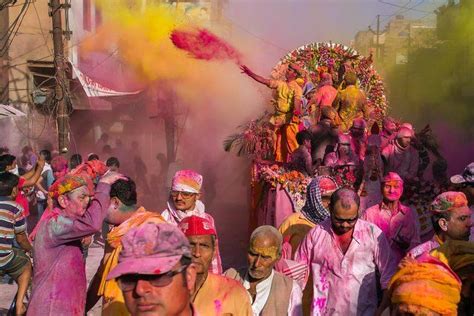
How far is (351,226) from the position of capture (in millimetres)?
5703

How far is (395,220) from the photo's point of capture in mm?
7066

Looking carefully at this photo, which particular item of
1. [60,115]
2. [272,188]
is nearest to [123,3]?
[60,115]

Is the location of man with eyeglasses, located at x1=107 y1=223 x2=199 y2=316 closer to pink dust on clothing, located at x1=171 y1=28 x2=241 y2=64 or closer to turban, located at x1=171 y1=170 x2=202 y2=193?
turban, located at x1=171 y1=170 x2=202 y2=193

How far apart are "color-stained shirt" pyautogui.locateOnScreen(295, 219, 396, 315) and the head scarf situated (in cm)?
92

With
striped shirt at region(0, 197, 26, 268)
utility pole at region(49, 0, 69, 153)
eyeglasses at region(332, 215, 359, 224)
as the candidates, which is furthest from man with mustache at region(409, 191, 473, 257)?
utility pole at region(49, 0, 69, 153)

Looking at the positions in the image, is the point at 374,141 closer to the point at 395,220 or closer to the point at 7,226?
the point at 395,220

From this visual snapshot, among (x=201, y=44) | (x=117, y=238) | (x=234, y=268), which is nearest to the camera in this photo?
(x=117, y=238)

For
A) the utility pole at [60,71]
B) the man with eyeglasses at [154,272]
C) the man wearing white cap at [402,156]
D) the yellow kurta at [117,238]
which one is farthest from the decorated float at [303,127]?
the man with eyeglasses at [154,272]

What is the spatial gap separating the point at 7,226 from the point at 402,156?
5736 mm

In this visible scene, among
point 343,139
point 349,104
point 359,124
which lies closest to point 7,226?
point 343,139

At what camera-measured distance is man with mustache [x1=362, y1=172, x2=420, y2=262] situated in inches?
272

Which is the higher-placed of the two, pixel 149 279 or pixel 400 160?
pixel 400 160

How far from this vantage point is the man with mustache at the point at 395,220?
6914mm

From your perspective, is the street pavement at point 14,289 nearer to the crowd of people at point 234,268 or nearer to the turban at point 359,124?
the crowd of people at point 234,268
